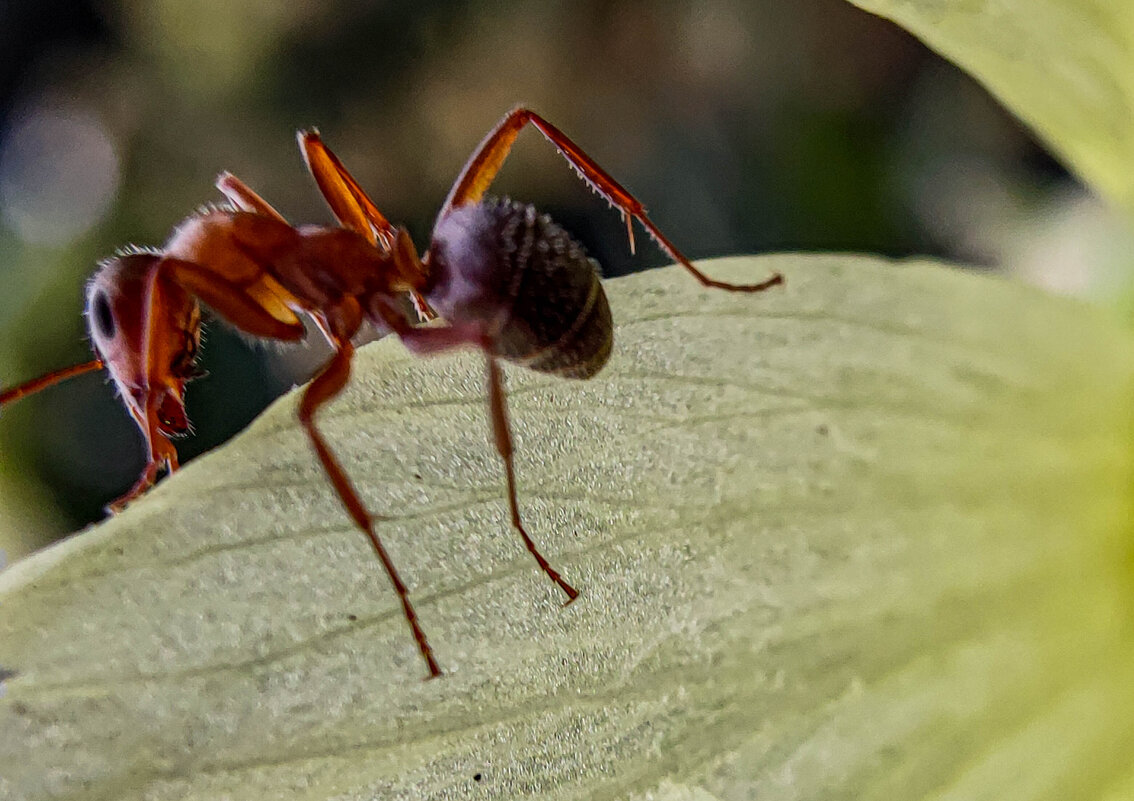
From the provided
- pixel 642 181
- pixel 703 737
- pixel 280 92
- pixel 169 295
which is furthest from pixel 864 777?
pixel 280 92

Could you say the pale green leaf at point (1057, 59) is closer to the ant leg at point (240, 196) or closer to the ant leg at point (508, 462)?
the ant leg at point (508, 462)

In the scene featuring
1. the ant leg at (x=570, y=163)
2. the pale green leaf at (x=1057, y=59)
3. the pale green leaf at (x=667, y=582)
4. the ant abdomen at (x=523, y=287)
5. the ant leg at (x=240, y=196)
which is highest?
the pale green leaf at (x=1057, y=59)

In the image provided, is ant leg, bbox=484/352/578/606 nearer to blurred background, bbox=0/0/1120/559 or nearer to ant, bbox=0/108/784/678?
ant, bbox=0/108/784/678

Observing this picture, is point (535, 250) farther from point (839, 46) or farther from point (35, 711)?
point (839, 46)

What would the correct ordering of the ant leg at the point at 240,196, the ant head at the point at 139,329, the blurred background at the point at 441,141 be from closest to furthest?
the ant head at the point at 139,329
the ant leg at the point at 240,196
the blurred background at the point at 441,141

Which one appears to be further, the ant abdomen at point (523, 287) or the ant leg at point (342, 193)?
the ant leg at point (342, 193)

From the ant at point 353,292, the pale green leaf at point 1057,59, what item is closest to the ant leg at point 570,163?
the ant at point 353,292

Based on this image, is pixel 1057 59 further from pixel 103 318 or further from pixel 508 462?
pixel 103 318
